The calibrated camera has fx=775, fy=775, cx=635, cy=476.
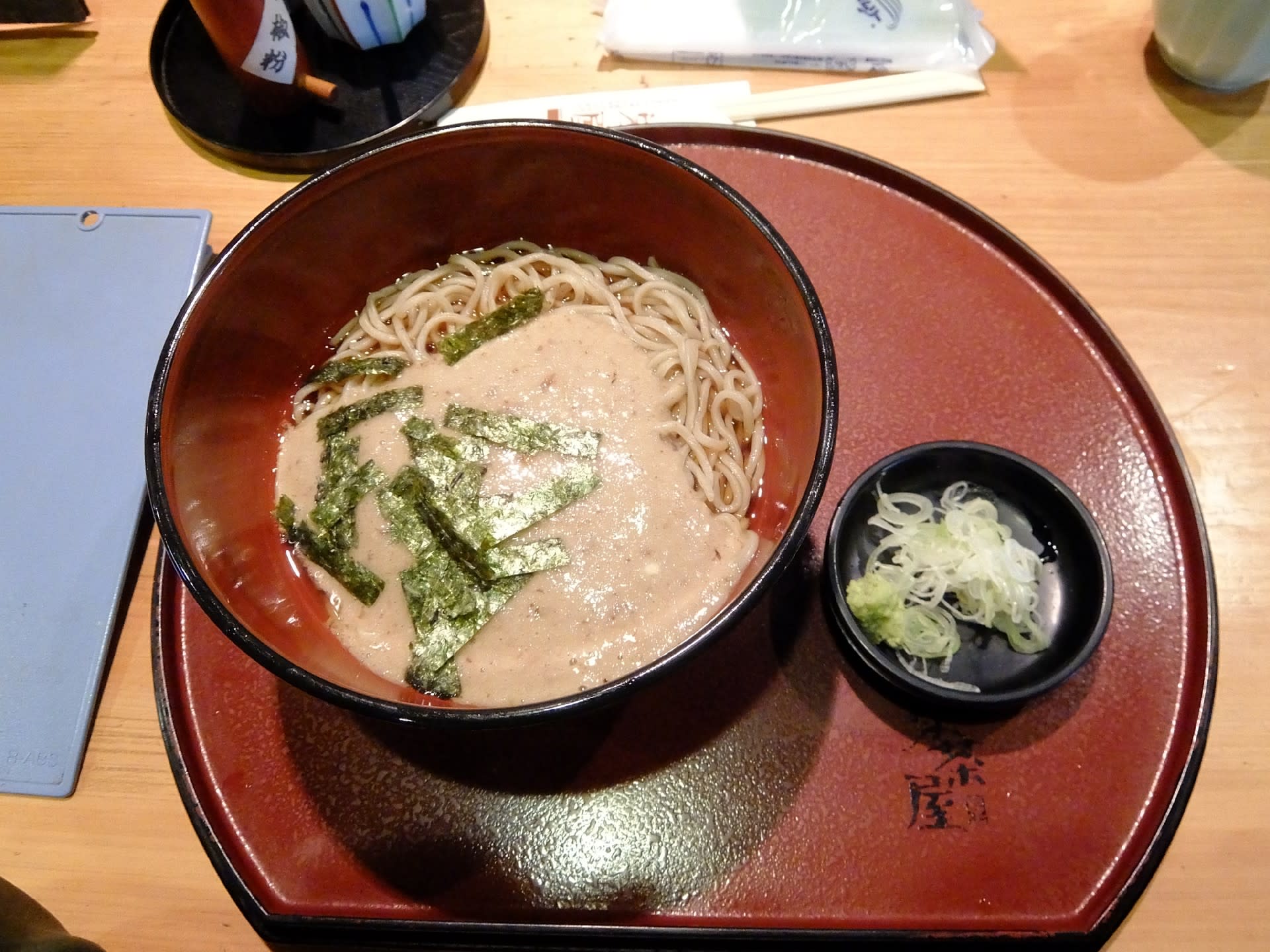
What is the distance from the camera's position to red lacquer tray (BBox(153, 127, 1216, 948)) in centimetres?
118

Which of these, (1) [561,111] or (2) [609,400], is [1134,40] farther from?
(2) [609,400]

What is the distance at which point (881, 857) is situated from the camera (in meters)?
1.22

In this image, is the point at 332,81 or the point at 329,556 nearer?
the point at 329,556

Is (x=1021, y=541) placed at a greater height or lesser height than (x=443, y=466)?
greater

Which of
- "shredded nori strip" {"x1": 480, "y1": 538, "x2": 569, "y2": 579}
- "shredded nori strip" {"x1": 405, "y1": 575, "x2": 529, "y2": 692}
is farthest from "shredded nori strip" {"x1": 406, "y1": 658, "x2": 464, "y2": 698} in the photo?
"shredded nori strip" {"x1": 480, "y1": 538, "x2": 569, "y2": 579}

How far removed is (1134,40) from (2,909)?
9.54 ft

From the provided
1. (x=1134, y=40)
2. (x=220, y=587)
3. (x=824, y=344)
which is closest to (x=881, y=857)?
(x=824, y=344)

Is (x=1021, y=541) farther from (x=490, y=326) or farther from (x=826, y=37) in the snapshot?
(x=826, y=37)

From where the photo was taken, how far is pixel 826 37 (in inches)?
77.0

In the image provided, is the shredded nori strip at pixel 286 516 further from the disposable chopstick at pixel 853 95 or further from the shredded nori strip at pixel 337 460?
the disposable chopstick at pixel 853 95

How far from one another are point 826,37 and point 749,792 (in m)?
1.79

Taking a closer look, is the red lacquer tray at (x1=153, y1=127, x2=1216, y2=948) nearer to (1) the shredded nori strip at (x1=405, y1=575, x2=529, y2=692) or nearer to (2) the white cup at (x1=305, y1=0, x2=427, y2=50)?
(1) the shredded nori strip at (x1=405, y1=575, x2=529, y2=692)

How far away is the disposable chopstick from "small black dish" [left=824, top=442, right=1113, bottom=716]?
0.98 meters

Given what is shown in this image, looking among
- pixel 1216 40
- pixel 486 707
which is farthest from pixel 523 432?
pixel 1216 40
